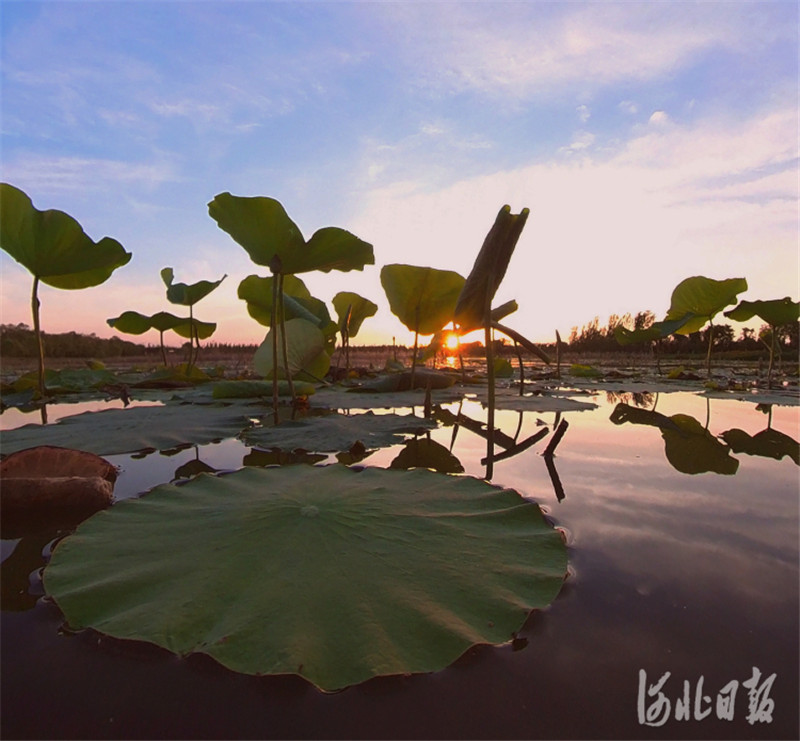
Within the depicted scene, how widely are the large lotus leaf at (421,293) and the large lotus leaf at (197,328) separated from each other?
284 cm

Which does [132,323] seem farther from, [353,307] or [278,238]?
[278,238]

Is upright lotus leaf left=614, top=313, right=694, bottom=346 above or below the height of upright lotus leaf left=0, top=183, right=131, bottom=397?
below

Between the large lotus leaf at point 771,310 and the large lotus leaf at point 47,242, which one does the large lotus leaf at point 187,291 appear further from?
the large lotus leaf at point 771,310

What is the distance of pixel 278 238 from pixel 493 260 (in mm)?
1006

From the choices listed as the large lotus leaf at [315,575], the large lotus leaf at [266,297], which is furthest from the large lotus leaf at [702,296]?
the large lotus leaf at [315,575]

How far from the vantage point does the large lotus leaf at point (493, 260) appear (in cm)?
127

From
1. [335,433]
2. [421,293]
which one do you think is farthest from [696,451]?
[421,293]

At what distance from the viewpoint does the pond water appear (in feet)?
1.29

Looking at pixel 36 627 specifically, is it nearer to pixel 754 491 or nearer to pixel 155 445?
pixel 155 445

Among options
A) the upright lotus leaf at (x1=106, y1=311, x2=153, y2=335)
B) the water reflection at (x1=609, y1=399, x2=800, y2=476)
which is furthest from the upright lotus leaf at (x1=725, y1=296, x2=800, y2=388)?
the upright lotus leaf at (x1=106, y1=311, x2=153, y2=335)

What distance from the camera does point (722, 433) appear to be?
1.85 metres

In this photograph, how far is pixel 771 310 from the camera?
4.95m

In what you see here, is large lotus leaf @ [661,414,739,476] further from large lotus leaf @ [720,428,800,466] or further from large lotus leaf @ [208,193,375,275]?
large lotus leaf @ [208,193,375,275]

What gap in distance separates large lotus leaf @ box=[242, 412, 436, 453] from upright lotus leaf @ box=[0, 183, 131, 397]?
1.67 m
